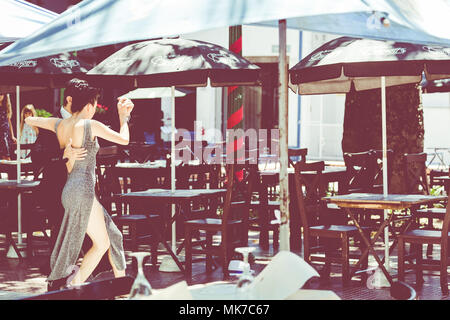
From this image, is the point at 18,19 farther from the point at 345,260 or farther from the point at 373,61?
the point at 345,260

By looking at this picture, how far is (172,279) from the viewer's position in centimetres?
849

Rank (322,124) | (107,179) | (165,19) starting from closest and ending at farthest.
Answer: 1. (165,19)
2. (107,179)
3. (322,124)

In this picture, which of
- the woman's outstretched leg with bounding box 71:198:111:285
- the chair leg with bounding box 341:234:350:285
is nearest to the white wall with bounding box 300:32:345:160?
the chair leg with bounding box 341:234:350:285

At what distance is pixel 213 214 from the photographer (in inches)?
391

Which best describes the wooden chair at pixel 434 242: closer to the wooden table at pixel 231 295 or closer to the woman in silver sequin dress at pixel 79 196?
the woman in silver sequin dress at pixel 79 196

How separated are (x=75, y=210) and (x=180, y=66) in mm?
2625

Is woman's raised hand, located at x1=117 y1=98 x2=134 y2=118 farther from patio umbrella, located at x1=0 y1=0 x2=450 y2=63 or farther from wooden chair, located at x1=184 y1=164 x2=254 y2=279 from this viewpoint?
wooden chair, located at x1=184 y1=164 x2=254 y2=279

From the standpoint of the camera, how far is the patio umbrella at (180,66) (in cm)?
862

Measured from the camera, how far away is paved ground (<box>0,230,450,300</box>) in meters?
7.74

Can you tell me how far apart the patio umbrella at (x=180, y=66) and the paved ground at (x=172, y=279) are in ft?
6.86

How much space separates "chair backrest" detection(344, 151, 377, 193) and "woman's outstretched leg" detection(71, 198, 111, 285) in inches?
171

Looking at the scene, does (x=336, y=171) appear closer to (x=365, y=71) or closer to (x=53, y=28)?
(x=365, y=71)

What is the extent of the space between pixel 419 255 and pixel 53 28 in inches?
212

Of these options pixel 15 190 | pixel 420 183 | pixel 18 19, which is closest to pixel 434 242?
pixel 420 183
